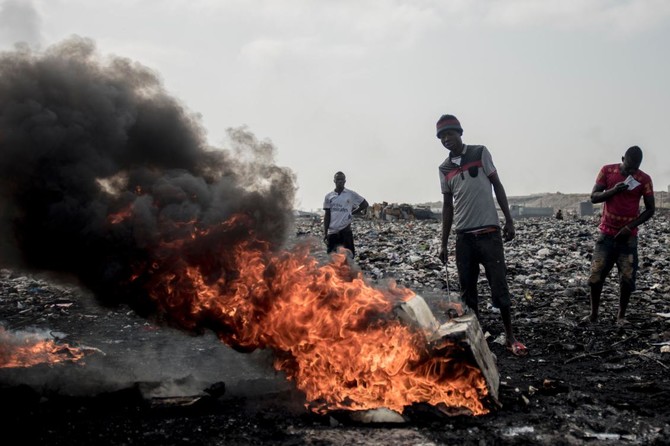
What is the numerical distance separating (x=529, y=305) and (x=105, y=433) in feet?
19.7

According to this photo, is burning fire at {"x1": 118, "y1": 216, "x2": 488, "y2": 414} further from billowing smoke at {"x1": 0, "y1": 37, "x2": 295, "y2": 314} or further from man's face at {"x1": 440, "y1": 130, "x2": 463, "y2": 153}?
man's face at {"x1": 440, "y1": 130, "x2": 463, "y2": 153}

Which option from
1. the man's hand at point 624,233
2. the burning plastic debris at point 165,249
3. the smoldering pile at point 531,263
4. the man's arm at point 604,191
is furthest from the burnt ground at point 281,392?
the man's arm at point 604,191

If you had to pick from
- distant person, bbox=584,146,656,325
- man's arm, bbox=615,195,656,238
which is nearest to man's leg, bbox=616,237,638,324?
distant person, bbox=584,146,656,325

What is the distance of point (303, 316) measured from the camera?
4227mm

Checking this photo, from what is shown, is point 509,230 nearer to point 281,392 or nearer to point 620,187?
point 620,187

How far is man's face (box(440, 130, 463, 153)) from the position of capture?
514 centimetres

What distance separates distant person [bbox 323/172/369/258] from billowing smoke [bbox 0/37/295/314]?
13.3 ft

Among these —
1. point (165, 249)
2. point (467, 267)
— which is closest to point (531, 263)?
point (467, 267)

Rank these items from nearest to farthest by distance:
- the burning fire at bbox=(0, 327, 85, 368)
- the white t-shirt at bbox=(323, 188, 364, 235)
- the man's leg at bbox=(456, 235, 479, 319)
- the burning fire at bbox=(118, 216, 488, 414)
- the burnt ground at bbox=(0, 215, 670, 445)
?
the burnt ground at bbox=(0, 215, 670, 445) → the burning fire at bbox=(118, 216, 488, 414) → the burning fire at bbox=(0, 327, 85, 368) → the man's leg at bbox=(456, 235, 479, 319) → the white t-shirt at bbox=(323, 188, 364, 235)

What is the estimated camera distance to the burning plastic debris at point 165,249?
3.97 meters

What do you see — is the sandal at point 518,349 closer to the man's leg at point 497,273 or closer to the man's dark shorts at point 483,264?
the man's leg at point 497,273

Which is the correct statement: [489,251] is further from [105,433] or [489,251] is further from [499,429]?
[105,433]

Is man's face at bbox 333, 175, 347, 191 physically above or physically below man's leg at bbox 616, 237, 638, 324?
above

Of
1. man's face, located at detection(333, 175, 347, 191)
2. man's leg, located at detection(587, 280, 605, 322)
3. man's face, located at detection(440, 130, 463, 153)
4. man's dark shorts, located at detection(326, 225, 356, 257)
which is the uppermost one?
man's face, located at detection(440, 130, 463, 153)
